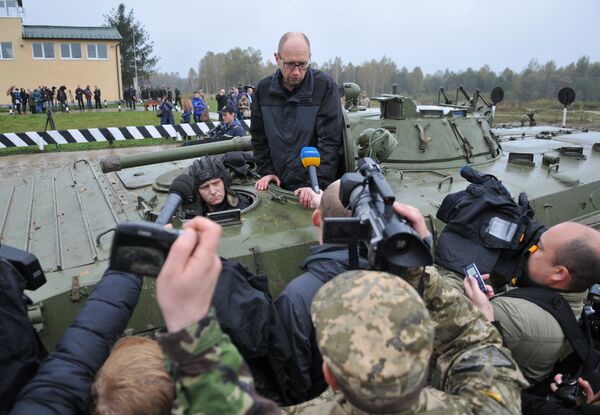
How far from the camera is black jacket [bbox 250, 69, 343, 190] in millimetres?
3943

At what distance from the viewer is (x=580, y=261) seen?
234cm

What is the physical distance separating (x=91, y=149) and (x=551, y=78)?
35.6 m

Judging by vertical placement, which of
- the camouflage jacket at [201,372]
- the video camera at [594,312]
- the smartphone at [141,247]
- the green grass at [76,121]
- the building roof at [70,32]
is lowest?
the video camera at [594,312]

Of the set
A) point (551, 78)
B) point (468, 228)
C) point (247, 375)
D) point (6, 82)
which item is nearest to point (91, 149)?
point (468, 228)

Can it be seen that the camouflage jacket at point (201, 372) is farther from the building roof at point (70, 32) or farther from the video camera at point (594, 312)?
the building roof at point (70, 32)

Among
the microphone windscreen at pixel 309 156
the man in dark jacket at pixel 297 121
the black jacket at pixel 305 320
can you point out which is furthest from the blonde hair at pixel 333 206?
the man in dark jacket at pixel 297 121

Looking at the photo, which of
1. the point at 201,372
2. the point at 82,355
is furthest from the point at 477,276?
the point at 82,355

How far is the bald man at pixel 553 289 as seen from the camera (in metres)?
2.31

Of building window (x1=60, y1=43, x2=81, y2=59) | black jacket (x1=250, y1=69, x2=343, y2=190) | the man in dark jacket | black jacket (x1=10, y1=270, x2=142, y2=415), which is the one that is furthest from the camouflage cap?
building window (x1=60, y1=43, x2=81, y2=59)

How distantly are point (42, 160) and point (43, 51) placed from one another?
75.3ft

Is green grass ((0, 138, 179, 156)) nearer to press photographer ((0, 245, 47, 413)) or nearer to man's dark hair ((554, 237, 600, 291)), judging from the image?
press photographer ((0, 245, 47, 413))

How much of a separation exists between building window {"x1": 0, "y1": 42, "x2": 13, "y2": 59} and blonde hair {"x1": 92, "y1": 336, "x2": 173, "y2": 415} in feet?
116

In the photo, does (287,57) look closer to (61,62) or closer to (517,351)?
(517,351)

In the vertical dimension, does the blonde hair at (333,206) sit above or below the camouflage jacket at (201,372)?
above
